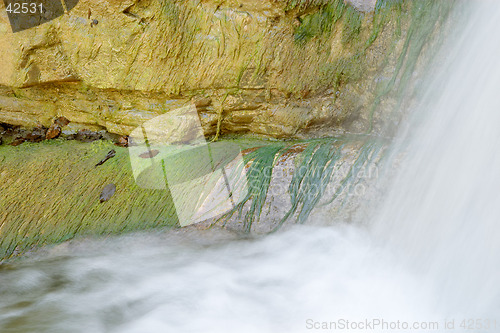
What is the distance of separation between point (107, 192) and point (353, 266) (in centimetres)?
216

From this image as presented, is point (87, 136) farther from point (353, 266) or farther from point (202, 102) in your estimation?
point (353, 266)

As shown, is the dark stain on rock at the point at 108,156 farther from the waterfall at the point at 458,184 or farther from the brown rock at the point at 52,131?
the waterfall at the point at 458,184

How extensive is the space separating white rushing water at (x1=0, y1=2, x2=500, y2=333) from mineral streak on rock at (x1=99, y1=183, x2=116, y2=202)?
1.34ft

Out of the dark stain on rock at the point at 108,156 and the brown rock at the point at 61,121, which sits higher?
the brown rock at the point at 61,121

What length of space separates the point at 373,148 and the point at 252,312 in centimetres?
168

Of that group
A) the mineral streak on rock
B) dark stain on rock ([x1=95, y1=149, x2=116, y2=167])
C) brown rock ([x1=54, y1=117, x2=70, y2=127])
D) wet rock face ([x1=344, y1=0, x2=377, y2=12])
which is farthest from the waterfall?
brown rock ([x1=54, y1=117, x2=70, y2=127])

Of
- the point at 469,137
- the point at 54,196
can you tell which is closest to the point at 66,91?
the point at 54,196

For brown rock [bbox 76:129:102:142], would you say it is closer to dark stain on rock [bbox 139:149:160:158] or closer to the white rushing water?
dark stain on rock [bbox 139:149:160:158]

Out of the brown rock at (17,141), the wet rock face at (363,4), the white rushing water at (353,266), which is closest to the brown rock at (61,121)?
the brown rock at (17,141)

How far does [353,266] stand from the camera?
283cm

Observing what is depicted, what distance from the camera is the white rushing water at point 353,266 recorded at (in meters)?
2.36

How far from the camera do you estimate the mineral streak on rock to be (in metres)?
3.57

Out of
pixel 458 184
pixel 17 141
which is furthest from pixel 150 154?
pixel 458 184

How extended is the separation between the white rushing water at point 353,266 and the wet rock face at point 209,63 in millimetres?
839
